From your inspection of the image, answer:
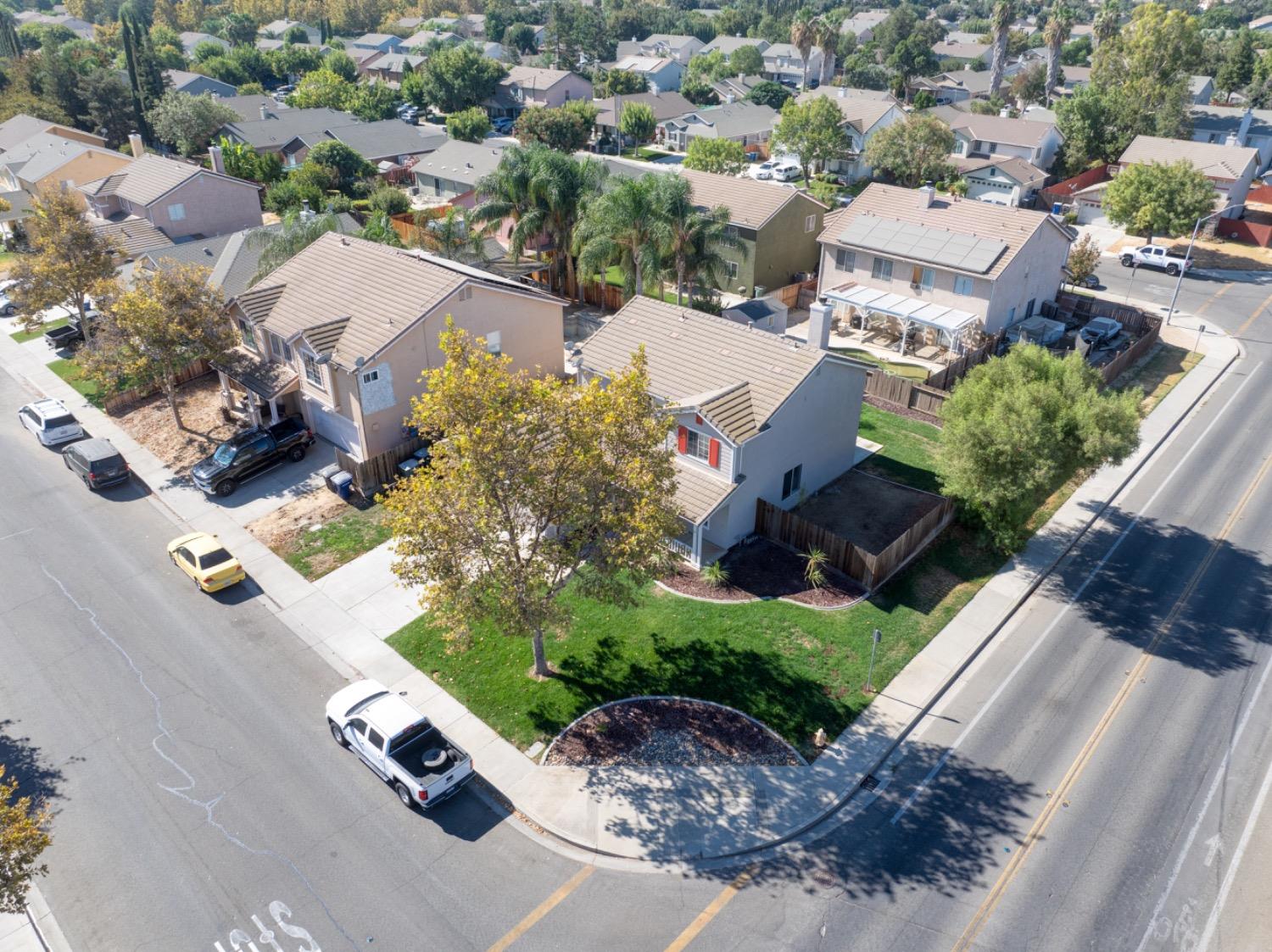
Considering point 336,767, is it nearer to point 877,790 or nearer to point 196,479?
point 877,790

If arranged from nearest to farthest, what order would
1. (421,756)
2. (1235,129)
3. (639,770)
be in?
(421,756) → (639,770) → (1235,129)

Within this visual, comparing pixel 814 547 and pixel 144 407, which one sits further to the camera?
pixel 144 407

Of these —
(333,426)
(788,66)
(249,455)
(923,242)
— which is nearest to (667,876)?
(249,455)

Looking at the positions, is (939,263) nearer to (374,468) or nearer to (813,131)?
(374,468)

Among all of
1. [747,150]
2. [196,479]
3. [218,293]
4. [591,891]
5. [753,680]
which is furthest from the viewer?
[747,150]

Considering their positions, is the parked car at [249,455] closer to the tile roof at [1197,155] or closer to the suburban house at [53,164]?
the suburban house at [53,164]

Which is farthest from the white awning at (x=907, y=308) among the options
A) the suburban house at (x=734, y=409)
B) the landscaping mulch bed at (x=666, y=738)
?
Result: the landscaping mulch bed at (x=666, y=738)

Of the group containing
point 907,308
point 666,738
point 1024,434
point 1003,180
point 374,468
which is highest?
point 1024,434

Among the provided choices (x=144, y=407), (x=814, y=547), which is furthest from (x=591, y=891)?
(x=144, y=407)

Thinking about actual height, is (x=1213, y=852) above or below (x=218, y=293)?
below
